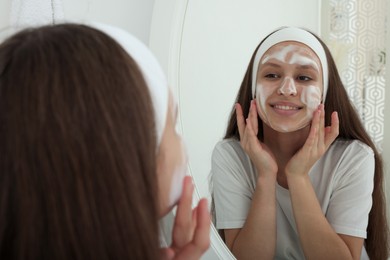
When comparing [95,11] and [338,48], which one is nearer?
[338,48]

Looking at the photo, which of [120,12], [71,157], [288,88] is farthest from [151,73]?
[120,12]

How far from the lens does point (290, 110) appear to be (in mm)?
722

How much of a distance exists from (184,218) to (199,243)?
0.03 meters

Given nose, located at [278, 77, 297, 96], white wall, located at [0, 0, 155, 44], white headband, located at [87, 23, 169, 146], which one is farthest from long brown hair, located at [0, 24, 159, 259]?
white wall, located at [0, 0, 155, 44]

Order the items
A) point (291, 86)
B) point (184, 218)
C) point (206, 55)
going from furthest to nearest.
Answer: point (206, 55), point (291, 86), point (184, 218)

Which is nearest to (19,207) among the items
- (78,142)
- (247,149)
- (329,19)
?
(78,142)

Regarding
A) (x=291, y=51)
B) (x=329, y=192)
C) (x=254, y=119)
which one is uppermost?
(x=291, y=51)

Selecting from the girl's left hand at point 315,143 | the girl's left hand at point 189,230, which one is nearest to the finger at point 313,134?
the girl's left hand at point 315,143

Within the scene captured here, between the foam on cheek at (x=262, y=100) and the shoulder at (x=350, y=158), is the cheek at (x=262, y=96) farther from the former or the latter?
the shoulder at (x=350, y=158)

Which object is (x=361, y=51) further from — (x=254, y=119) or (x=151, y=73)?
(x=151, y=73)

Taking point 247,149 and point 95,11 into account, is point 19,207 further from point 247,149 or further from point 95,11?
point 95,11

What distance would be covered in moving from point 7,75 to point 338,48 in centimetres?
49

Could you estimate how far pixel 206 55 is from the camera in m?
0.83

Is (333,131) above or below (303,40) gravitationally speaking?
below
